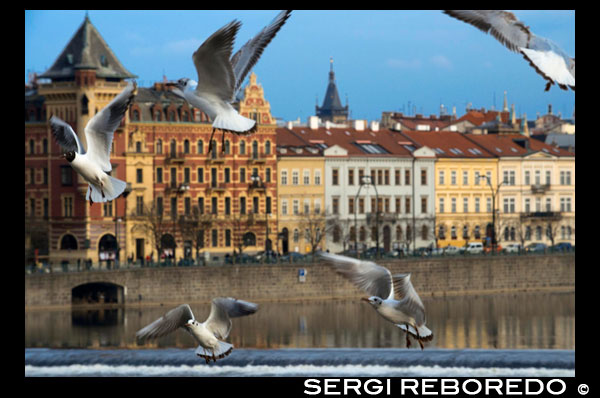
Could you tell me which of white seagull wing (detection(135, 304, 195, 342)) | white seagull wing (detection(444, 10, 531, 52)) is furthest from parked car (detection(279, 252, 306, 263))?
white seagull wing (detection(444, 10, 531, 52))

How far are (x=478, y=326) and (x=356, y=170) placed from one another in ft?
91.8

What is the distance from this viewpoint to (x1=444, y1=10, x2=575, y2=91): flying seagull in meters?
13.1

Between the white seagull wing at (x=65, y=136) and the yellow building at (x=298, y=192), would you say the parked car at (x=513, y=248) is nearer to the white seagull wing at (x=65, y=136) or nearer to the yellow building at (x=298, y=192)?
the yellow building at (x=298, y=192)

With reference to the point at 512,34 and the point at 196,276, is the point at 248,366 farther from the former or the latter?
the point at 512,34

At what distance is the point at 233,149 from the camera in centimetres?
8625

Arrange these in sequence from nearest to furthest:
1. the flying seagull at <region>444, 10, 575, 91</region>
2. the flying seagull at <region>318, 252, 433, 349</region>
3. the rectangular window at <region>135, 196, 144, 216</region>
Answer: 1. the flying seagull at <region>444, 10, 575, 91</region>
2. the flying seagull at <region>318, 252, 433, 349</region>
3. the rectangular window at <region>135, 196, 144, 216</region>

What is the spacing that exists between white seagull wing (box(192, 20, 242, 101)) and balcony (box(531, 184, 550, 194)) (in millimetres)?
82496

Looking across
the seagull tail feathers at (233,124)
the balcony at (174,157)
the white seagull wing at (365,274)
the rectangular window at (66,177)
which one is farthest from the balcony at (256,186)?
the seagull tail feathers at (233,124)

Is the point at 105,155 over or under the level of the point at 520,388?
over

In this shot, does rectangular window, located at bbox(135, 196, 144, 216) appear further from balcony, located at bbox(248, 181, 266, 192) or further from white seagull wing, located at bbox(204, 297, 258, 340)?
white seagull wing, located at bbox(204, 297, 258, 340)

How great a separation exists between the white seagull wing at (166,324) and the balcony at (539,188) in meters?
81.1

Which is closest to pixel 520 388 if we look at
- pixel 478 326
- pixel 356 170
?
pixel 478 326

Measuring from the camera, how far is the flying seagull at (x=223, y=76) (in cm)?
1399
